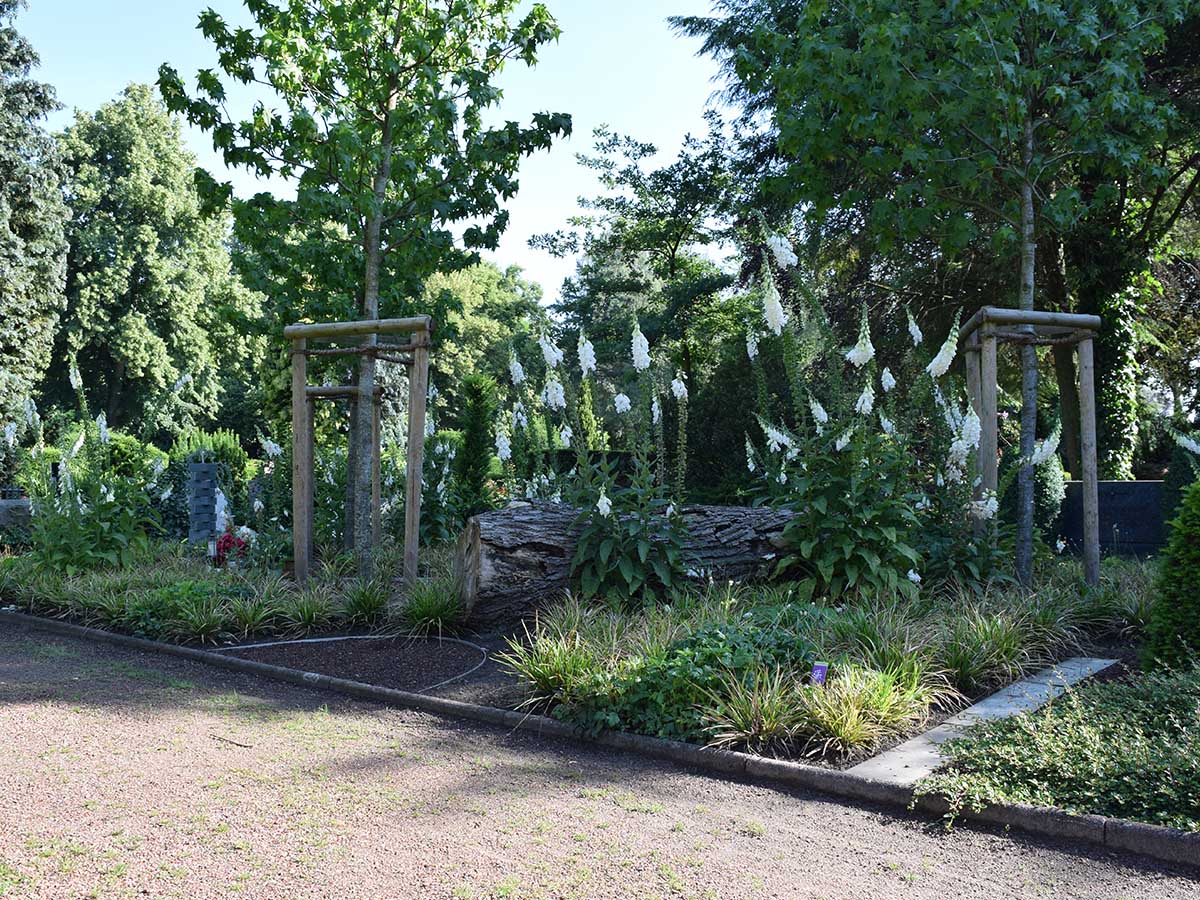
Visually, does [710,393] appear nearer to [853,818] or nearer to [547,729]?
[547,729]

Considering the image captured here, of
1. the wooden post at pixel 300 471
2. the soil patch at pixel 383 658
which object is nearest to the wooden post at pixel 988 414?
the soil patch at pixel 383 658

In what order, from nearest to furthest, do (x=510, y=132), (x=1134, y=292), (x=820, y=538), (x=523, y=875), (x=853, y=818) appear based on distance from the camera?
(x=523, y=875) → (x=853, y=818) → (x=820, y=538) → (x=510, y=132) → (x=1134, y=292)

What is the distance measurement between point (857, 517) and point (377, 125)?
6.70m

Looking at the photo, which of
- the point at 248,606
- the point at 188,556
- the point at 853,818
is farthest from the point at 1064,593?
the point at 188,556

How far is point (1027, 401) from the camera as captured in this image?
26.2 feet

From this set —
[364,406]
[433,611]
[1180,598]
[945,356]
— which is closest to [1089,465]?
[945,356]

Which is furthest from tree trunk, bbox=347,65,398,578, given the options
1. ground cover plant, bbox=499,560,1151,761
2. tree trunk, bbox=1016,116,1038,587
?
tree trunk, bbox=1016,116,1038,587

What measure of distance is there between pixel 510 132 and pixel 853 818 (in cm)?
788

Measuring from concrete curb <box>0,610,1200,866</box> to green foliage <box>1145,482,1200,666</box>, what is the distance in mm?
1674

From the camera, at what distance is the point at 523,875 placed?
3.08 meters

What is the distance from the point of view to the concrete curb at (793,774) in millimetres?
3357

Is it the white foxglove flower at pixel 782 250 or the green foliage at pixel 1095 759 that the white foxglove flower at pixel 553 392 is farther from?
the green foliage at pixel 1095 759

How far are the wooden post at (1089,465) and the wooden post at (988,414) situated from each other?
0.67m

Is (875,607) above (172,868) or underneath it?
above
